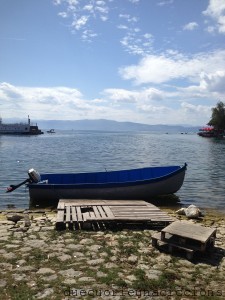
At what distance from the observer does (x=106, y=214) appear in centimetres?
1423

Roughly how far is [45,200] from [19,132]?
152 meters

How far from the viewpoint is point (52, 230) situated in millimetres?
12531

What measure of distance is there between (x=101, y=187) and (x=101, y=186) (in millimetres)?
66

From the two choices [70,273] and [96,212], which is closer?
[70,273]

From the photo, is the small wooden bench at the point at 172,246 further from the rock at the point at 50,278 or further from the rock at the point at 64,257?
the rock at the point at 50,278

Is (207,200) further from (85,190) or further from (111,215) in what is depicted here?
(111,215)

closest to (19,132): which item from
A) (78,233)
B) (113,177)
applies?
(113,177)

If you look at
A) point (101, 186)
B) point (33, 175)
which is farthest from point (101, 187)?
point (33, 175)

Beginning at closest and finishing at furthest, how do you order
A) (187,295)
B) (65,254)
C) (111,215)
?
(187,295), (65,254), (111,215)

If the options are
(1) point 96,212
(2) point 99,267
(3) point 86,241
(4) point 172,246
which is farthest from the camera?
(1) point 96,212

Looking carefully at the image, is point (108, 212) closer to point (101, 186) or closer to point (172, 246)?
point (172, 246)

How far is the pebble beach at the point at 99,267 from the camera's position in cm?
758

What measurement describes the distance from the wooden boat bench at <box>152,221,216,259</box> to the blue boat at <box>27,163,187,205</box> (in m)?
9.86

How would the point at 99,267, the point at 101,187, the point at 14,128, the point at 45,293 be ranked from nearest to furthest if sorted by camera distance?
1. the point at 45,293
2. the point at 99,267
3. the point at 101,187
4. the point at 14,128
